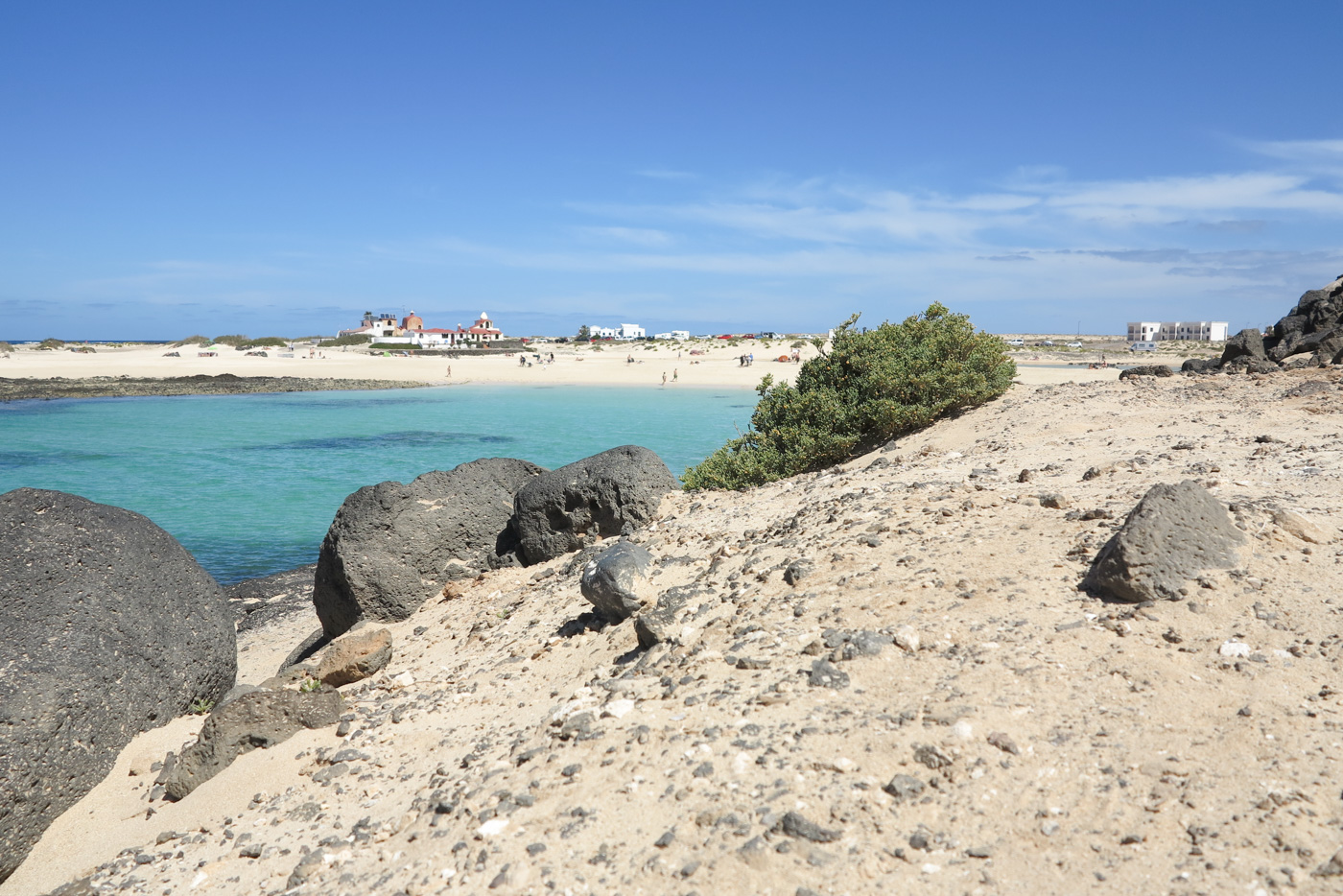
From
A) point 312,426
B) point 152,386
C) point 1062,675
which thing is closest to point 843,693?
point 1062,675

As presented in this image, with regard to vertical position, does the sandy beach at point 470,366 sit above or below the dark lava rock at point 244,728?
above

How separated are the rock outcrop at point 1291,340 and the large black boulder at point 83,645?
642 inches

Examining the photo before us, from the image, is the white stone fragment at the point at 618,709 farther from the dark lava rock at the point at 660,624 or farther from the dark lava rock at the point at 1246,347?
the dark lava rock at the point at 1246,347

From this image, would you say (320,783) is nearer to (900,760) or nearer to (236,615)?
(900,760)

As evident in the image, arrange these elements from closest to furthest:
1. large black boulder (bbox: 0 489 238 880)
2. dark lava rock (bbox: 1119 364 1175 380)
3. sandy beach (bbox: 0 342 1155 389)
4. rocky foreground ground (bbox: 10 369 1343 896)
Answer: rocky foreground ground (bbox: 10 369 1343 896)
large black boulder (bbox: 0 489 238 880)
dark lava rock (bbox: 1119 364 1175 380)
sandy beach (bbox: 0 342 1155 389)

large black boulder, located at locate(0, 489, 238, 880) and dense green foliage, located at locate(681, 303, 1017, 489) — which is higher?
dense green foliage, located at locate(681, 303, 1017, 489)

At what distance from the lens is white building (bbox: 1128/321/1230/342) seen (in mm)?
157125

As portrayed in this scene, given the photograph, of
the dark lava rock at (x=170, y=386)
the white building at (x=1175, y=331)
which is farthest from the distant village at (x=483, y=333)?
the dark lava rock at (x=170, y=386)

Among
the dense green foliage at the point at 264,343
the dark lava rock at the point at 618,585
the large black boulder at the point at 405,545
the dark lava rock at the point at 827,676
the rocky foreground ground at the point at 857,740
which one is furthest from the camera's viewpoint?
the dense green foliage at the point at 264,343

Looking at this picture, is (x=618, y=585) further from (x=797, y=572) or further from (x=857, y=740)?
(x=857, y=740)

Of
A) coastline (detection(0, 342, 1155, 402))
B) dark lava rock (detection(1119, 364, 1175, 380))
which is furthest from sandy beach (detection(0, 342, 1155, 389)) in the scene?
dark lava rock (detection(1119, 364, 1175, 380))

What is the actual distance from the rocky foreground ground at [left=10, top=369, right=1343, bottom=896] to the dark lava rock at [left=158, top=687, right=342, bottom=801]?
0.50ft

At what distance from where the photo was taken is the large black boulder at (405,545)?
9555 mm

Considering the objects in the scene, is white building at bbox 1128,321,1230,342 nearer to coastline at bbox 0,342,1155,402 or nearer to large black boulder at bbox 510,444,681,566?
coastline at bbox 0,342,1155,402
